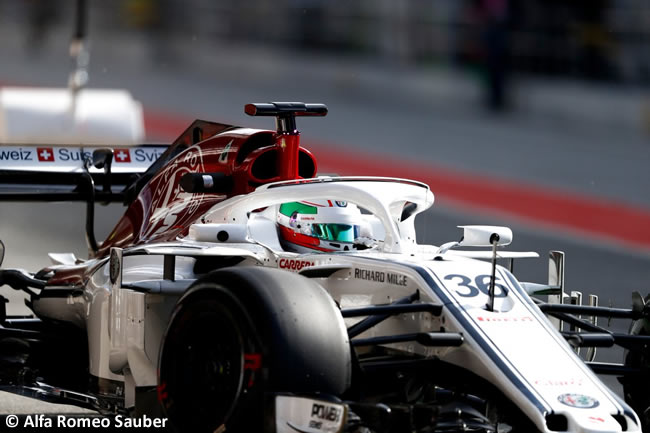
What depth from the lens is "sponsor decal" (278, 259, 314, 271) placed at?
6.49m

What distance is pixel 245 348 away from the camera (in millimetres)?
5496

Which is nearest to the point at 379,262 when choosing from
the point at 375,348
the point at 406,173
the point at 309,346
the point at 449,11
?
the point at 375,348

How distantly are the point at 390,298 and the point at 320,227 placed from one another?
2.94ft

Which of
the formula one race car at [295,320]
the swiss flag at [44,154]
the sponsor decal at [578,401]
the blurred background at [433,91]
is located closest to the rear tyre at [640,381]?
the formula one race car at [295,320]

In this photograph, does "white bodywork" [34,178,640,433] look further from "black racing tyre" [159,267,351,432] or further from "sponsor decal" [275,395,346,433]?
"sponsor decal" [275,395,346,433]

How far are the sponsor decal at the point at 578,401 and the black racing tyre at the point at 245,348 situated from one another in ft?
2.88

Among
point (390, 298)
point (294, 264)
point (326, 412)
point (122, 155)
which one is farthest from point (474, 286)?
point (122, 155)

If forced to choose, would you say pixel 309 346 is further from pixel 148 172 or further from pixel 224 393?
pixel 148 172

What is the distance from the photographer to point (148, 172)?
28.0 feet

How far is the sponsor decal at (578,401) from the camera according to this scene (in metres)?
5.49

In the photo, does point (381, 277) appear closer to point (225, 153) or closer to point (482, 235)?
point (482, 235)

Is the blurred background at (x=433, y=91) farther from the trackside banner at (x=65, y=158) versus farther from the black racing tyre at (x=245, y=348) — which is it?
the black racing tyre at (x=245, y=348)

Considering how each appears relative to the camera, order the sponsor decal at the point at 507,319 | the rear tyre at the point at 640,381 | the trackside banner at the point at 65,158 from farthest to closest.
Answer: the trackside banner at the point at 65,158 → the rear tyre at the point at 640,381 → the sponsor decal at the point at 507,319

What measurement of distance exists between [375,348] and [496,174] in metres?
12.7
